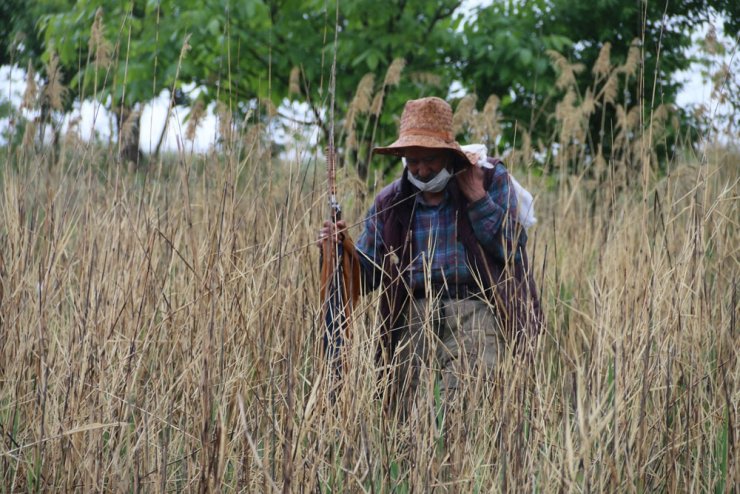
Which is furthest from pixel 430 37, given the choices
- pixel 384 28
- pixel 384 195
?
pixel 384 195

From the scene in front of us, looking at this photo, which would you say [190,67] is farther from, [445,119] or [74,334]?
[74,334]

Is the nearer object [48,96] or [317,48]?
[48,96]

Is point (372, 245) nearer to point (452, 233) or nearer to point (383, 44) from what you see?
point (452, 233)

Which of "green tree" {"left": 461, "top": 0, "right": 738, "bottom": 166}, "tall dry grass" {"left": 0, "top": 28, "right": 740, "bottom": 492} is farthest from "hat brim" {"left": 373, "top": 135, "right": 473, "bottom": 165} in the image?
"green tree" {"left": 461, "top": 0, "right": 738, "bottom": 166}

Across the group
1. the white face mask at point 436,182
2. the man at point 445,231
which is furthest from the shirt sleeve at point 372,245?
the white face mask at point 436,182

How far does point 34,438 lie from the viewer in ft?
7.21

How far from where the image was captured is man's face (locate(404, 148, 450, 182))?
2.83 m

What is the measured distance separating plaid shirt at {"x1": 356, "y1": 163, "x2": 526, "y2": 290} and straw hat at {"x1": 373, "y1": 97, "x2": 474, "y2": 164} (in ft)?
0.54

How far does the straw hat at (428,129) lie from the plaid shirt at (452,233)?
165 mm

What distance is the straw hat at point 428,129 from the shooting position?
2.76 metres

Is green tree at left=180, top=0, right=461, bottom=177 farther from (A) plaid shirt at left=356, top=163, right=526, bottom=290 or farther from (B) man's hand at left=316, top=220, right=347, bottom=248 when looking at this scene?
(B) man's hand at left=316, top=220, right=347, bottom=248

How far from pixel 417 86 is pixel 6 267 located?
147 inches

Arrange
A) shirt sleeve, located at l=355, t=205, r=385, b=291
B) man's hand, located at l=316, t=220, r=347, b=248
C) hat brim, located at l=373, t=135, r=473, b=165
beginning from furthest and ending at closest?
shirt sleeve, located at l=355, t=205, r=385, b=291, hat brim, located at l=373, t=135, r=473, b=165, man's hand, located at l=316, t=220, r=347, b=248

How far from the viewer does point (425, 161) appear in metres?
2.84
